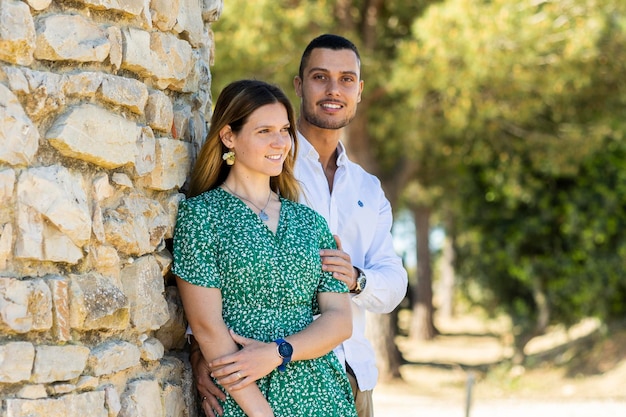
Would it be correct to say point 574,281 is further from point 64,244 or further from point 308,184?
point 64,244

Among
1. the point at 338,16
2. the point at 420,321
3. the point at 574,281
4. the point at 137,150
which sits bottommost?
the point at 420,321

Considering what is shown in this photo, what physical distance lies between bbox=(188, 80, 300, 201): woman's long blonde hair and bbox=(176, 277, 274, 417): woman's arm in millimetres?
424

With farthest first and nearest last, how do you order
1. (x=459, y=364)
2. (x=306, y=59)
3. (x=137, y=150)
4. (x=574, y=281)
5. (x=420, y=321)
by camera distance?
(x=420, y=321) → (x=459, y=364) → (x=574, y=281) → (x=306, y=59) → (x=137, y=150)

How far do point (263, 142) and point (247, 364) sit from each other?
723 mm

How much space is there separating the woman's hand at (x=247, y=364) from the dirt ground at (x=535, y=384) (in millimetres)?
5124

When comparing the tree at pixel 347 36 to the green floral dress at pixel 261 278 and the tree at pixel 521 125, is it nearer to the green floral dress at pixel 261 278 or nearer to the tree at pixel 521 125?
the tree at pixel 521 125

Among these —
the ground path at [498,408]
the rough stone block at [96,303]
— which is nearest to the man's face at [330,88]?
the rough stone block at [96,303]

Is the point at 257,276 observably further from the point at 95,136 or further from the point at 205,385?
the point at 95,136

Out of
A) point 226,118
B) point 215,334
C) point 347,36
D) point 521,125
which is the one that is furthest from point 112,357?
point 521,125

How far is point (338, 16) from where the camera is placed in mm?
9953

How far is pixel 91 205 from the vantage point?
2414 mm

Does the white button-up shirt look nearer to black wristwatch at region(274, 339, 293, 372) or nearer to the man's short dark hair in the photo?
the man's short dark hair

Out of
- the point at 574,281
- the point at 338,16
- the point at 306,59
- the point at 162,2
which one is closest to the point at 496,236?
Answer: the point at 574,281

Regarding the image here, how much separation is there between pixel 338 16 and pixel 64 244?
317 inches
